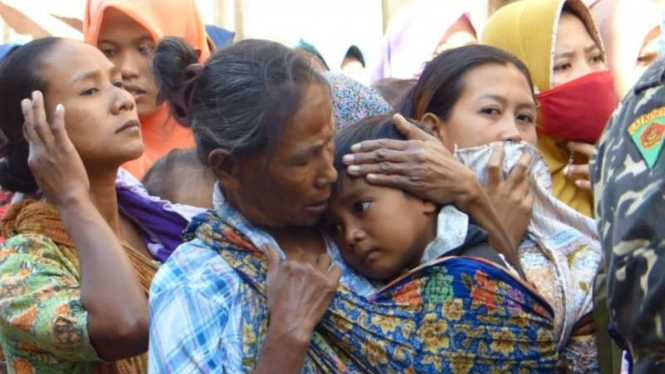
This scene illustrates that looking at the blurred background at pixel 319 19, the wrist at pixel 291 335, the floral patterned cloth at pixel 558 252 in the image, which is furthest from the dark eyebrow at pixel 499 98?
the blurred background at pixel 319 19

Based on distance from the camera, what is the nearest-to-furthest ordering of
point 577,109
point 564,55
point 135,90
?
point 577,109 → point 564,55 → point 135,90

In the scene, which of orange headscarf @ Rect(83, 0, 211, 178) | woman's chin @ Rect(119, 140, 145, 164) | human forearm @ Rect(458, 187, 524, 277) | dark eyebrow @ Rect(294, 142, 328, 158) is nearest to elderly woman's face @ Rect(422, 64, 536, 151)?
human forearm @ Rect(458, 187, 524, 277)

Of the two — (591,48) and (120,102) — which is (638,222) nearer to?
(120,102)

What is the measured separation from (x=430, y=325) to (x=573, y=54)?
4.98 feet

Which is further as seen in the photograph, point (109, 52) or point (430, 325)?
point (109, 52)

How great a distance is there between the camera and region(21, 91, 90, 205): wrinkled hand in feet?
9.20

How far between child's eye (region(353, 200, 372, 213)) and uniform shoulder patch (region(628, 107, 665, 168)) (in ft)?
2.29

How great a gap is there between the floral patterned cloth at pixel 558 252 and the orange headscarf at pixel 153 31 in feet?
4.76

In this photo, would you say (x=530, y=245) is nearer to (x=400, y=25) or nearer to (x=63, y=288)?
(x=63, y=288)

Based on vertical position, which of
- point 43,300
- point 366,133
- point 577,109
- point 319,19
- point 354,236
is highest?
point 366,133

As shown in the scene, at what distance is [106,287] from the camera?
2682 millimetres

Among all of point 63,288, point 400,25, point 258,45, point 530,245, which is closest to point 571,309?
point 530,245

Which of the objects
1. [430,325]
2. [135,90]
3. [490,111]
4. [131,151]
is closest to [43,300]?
[131,151]

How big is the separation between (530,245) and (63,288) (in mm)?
1096
